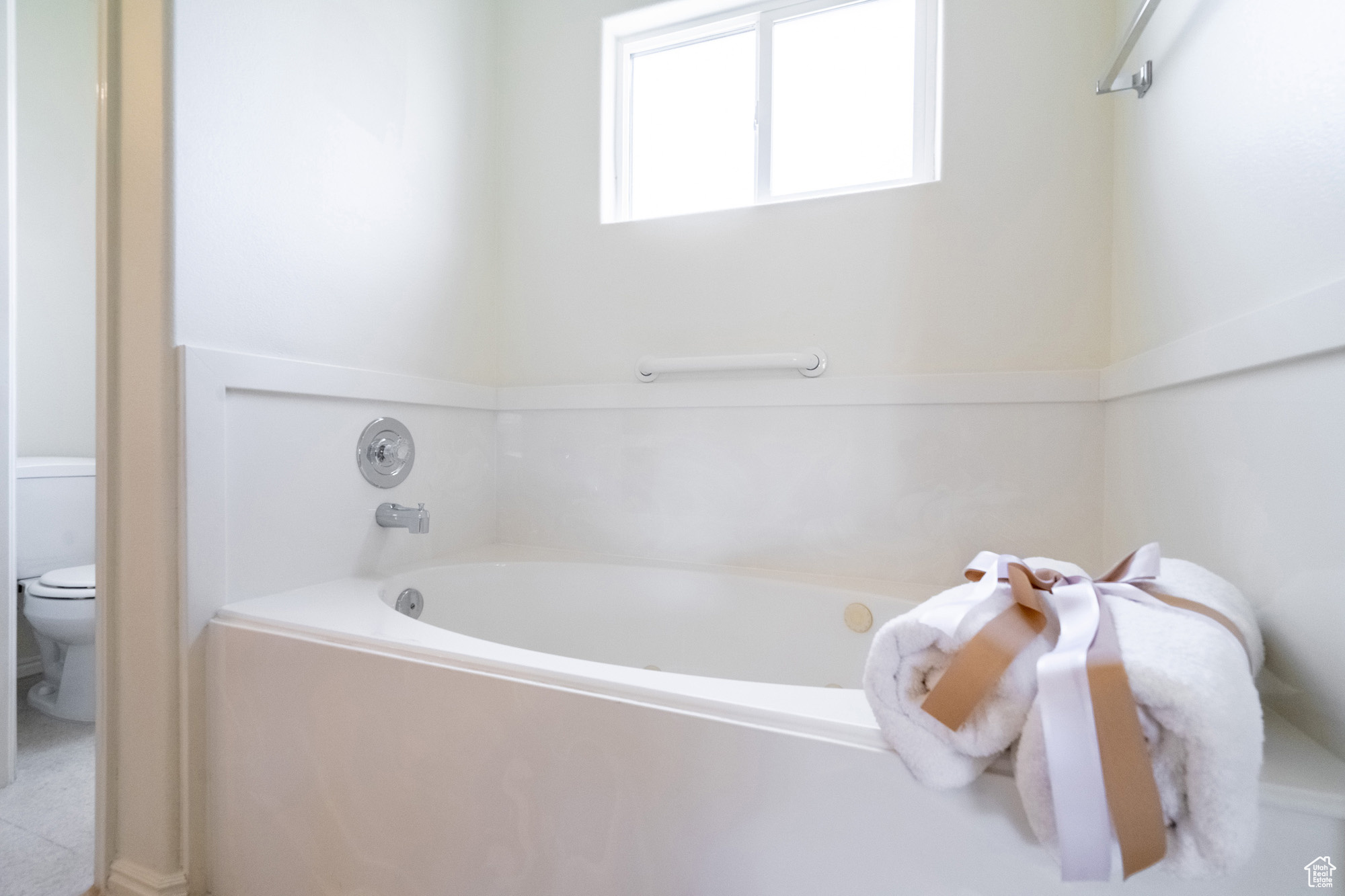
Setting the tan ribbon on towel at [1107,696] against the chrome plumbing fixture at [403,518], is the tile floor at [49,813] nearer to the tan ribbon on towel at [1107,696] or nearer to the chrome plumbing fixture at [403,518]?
the chrome plumbing fixture at [403,518]

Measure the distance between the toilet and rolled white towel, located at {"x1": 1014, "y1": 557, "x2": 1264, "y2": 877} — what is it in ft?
7.28

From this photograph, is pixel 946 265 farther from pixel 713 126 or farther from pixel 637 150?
pixel 637 150

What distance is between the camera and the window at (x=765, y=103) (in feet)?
5.36

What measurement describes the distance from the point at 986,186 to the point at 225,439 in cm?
169

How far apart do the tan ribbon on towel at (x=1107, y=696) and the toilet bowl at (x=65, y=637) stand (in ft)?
6.85

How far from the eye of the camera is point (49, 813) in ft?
4.60

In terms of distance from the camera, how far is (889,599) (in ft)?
4.52

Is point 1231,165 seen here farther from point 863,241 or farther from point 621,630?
point 621,630


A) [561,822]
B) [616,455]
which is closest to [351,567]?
[616,455]

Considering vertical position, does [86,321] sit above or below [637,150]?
below

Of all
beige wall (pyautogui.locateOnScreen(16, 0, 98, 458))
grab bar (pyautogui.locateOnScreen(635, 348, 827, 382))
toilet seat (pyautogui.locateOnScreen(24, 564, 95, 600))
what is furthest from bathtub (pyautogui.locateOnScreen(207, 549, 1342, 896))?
beige wall (pyautogui.locateOnScreen(16, 0, 98, 458))

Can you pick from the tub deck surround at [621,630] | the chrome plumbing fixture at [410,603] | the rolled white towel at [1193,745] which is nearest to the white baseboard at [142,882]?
the tub deck surround at [621,630]

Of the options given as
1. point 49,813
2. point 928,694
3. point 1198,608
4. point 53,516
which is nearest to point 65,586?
point 53,516

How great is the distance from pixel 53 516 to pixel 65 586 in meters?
0.39
